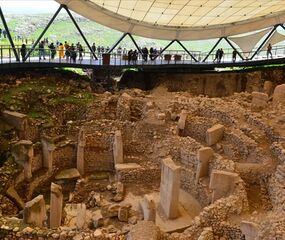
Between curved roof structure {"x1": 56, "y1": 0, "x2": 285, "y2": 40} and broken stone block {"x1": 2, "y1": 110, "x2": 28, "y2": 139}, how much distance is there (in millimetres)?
9705

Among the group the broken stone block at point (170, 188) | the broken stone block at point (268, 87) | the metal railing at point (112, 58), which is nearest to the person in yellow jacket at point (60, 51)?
the metal railing at point (112, 58)

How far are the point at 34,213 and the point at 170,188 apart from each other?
14.4ft

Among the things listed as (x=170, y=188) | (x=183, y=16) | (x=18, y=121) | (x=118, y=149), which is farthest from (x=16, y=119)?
(x=183, y=16)

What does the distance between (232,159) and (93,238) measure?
24.2 feet

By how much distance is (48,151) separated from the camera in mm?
16734

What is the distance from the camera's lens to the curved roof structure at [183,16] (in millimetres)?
24641

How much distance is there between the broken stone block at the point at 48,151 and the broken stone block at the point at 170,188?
5467mm

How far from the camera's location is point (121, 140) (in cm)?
1719

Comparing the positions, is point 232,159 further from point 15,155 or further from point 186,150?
point 15,155

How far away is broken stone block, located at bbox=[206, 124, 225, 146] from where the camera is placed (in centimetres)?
1638

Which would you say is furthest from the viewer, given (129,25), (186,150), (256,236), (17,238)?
(129,25)

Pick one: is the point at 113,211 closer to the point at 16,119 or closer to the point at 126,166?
the point at 126,166

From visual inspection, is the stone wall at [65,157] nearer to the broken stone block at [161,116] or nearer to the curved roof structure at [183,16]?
the broken stone block at [161,116]

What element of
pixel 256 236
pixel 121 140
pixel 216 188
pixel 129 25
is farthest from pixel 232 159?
pixel 129 25
